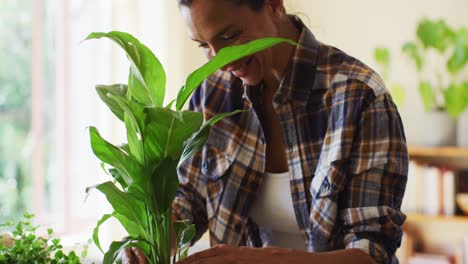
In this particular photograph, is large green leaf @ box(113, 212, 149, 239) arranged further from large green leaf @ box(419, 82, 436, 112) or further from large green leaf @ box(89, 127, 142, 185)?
large green leaf @ box(419, 82, 436, 112)

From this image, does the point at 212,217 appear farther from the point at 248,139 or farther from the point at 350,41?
the point at 350,41

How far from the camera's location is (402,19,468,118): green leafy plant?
10.0 ft

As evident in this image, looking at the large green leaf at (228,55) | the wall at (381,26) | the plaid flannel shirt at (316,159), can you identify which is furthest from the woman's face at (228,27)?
the wall at (381,26)

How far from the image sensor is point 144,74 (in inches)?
37.2

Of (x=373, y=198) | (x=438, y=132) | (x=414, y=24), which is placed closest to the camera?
(x=373, y=198)

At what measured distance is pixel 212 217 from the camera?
57.1 inches

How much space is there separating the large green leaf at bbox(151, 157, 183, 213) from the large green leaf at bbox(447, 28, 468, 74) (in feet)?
7.86

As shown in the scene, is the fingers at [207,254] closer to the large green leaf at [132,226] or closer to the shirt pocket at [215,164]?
the large green leaf at [132,226]

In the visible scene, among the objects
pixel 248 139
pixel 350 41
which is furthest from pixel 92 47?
pixel 248 139

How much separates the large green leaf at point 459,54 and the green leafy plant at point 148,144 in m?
2.35

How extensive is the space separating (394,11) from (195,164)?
2215 mm

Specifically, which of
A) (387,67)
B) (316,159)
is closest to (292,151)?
(316,159)

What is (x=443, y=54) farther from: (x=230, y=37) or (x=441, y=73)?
(x=230, y=37)

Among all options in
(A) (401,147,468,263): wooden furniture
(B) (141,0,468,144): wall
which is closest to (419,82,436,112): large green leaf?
(B) (141,0,468,144): wall
